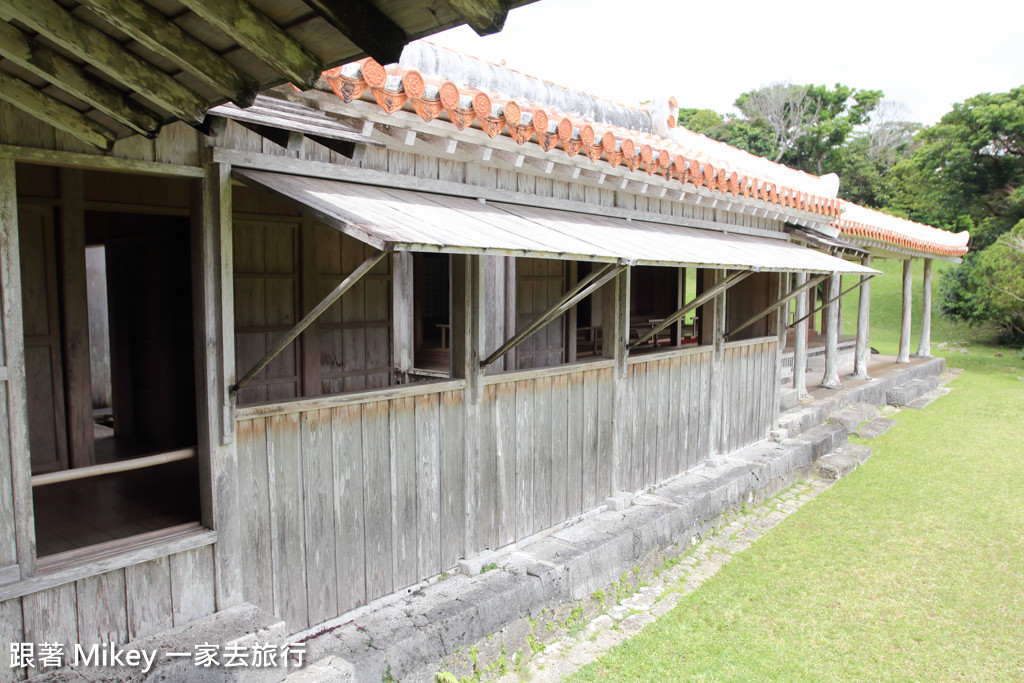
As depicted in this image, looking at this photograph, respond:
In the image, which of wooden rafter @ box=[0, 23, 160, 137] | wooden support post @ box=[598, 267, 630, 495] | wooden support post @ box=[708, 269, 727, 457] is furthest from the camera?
wooden support post @ box=[708, 269, 727, 457]

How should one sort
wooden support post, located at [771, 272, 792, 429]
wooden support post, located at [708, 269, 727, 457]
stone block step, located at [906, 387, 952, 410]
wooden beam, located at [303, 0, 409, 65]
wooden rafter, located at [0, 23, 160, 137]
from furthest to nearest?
stone block step, located at [906, 387, 952, 410] → wooden support post, located at [771, 272, 792, 429] → wooden support post, located at [708, 269, 727, 457] → wooden rafter, located at [0, 23, 160, 137] → wooden beam, located at [303, 0, 409, 65]

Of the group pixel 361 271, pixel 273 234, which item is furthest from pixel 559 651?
pixel 273 234

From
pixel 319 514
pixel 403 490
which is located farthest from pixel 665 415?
pixel 319 514

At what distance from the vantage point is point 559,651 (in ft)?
14.5

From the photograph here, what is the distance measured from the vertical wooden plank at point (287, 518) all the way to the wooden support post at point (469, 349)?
1206 mm

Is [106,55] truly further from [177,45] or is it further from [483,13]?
[483,13]

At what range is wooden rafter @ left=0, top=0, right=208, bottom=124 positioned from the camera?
1.80 meters

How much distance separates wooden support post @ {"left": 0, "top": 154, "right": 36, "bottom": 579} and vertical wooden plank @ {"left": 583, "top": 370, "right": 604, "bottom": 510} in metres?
3.80

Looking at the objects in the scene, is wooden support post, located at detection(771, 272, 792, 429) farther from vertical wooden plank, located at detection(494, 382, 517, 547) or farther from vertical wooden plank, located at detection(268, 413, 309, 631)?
vertical wooden plank, located at detection(268, 413, 309, 631)

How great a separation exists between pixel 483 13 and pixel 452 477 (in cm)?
334

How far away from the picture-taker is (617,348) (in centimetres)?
579

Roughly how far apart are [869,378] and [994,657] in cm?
Result: 1033

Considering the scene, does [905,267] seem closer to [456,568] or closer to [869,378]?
[869,378]

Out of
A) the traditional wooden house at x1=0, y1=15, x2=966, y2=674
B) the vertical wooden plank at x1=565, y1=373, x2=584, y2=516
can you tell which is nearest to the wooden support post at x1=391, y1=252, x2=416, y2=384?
the traditional wooden house at x1=0, y1=15, x2=966, y2=674
